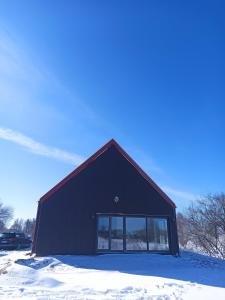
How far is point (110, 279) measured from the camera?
8.79 m

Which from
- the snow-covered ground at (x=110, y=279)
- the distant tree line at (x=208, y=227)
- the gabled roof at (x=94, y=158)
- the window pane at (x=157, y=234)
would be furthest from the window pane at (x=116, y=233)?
the distant tree line at (x=208, y=227)

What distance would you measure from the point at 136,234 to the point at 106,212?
7.25 feet

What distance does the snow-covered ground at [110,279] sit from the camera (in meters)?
6.75

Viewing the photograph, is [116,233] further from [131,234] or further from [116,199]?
[116,199]

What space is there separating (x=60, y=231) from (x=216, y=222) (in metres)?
19.3

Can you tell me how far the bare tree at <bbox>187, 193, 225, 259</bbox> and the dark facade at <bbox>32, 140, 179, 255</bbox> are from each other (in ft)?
44.1

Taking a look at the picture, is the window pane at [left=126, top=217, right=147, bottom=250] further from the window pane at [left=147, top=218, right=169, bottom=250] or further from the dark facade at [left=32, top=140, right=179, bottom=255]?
the window pane at [left=147, top=218, right=169, bottom=250]

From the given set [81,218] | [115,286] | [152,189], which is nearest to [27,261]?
[81,218]

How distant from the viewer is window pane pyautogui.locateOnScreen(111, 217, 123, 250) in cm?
1459

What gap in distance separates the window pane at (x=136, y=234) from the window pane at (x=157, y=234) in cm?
37

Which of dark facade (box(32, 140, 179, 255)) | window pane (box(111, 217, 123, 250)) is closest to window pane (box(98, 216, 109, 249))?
dark facade (box(32, 140, 179, 255))

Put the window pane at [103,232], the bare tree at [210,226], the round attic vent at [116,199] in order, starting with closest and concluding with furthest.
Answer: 1. the window pane at [103,232]
2. the round attic vent at [116,199]
3. the bare tree at [210,226]

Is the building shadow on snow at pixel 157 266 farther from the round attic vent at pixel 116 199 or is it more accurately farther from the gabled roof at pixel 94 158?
the gabled roof at pixel 94 158

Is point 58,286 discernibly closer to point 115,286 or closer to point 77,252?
point 115,286
